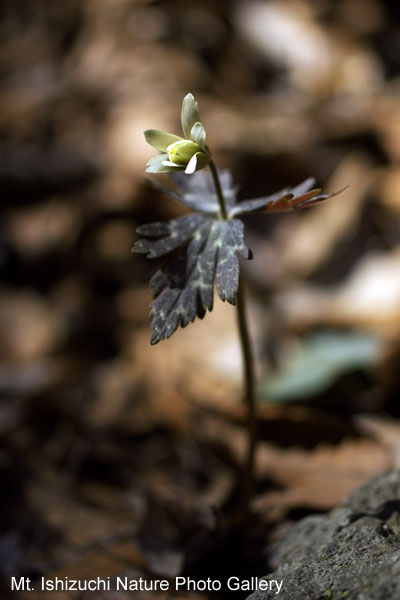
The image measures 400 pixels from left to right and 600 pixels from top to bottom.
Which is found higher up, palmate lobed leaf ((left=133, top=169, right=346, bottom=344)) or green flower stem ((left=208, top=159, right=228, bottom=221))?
green flower stem ((left=208, top=159, right=228, bottom=221))

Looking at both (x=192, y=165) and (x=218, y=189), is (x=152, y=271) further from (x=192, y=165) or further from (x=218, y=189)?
(x=192, y=165)

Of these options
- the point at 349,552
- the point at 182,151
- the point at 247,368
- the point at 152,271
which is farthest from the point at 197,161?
the point at 152,271

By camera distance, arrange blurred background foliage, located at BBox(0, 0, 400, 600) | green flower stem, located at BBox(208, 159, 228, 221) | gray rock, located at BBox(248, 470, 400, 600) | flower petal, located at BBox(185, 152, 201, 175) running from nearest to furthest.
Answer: gray rock, located at BBox(248, 470, 400, 600) < flower petal, located at BBox(185, 152, 201, 175) < green flower stem, located at BBox(208, 159, 228, 221) < blurred background foliage, located at BBox(0, 0, 400, 600)

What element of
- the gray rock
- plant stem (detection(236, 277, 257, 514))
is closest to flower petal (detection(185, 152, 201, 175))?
plant stem (detection(236, 277, 257, 514))

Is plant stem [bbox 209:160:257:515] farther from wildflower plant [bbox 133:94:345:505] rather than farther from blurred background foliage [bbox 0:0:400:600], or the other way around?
blurred background foliage [bbox 0:0:400:600]

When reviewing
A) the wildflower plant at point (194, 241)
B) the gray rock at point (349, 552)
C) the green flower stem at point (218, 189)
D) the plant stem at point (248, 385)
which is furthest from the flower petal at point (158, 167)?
the gray rock at point (349, 552)

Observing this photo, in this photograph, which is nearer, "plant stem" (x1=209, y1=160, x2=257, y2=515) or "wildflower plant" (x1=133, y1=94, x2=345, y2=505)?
"wildflower plant" (x1=133, y1=94, x2=345, y2=505)

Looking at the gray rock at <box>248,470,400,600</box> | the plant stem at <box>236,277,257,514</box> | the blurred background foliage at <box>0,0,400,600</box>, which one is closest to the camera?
the gray rock at <box>248,470,400,600</box>

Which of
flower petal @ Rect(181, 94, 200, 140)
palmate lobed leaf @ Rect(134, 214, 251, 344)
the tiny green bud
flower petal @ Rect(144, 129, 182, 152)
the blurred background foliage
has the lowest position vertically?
the blurred background foliage

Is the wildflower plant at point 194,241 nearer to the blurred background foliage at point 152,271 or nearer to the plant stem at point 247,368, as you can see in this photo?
the plant stem at point 247,368
